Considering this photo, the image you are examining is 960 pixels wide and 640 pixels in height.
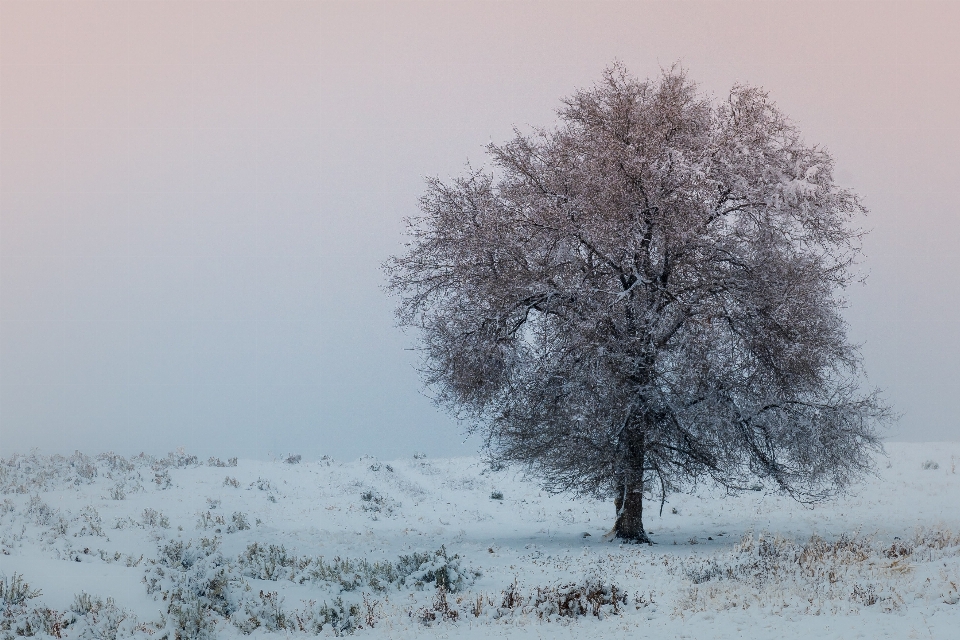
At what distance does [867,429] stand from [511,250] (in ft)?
27.1

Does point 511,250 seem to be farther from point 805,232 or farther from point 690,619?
point 690,619

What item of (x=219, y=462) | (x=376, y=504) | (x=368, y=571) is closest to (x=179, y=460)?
(x=219, y=462)

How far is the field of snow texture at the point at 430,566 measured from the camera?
9.27 metres

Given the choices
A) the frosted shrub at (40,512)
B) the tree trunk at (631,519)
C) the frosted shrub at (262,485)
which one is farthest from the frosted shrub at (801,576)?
the frosted shrub at (262,485)

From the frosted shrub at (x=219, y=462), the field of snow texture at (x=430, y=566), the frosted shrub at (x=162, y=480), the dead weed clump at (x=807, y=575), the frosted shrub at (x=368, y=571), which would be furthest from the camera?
the frosted shrub at (x=219, y=462)

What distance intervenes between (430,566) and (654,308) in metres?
6.54

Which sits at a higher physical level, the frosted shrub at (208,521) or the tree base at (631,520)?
the tree base at (631,520)

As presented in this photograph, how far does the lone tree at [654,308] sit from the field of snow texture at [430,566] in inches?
75.1

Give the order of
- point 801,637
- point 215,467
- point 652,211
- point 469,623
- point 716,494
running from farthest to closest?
point 716,494, point 215,467, point 652,211, point 469,623, point 801,637

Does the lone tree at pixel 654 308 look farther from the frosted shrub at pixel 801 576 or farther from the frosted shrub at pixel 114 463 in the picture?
the frosted shrub at pixel 114 463

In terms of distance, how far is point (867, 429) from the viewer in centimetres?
1659

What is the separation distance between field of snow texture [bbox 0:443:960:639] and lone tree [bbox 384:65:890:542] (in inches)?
75.1

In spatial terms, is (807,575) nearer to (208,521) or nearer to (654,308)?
(654,308)

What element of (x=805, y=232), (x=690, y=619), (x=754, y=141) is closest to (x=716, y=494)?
(x=805, y=232)
